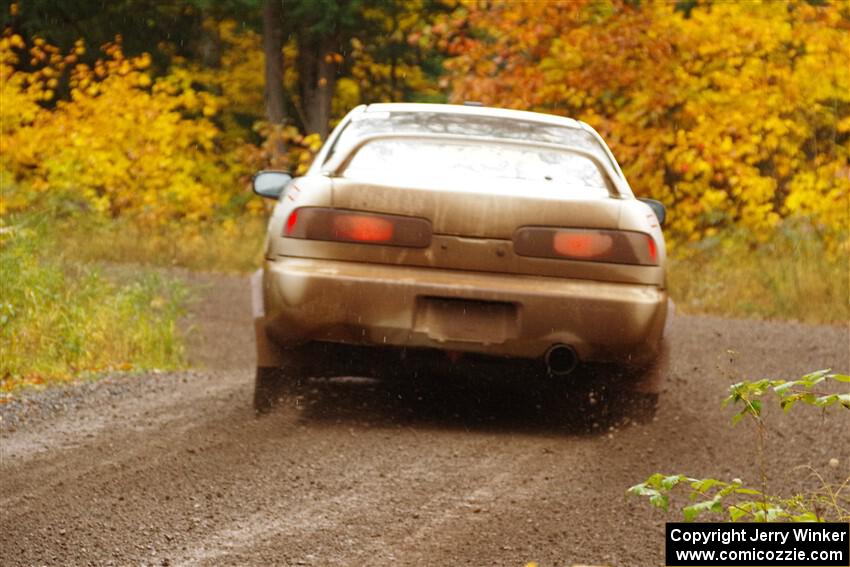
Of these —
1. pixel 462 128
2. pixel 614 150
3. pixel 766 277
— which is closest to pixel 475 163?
pixel 462 128

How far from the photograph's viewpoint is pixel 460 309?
20.6 ft

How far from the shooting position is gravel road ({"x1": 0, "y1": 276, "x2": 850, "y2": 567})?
4.52 meters

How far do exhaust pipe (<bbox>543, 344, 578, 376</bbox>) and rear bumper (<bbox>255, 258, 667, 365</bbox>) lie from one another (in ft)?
0.10

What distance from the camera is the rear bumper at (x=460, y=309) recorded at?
6.26 meters

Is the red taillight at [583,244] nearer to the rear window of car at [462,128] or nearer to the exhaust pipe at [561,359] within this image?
the exhaust pipe at [561,359]

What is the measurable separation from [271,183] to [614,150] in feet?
33.3

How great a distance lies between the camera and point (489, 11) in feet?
59.3

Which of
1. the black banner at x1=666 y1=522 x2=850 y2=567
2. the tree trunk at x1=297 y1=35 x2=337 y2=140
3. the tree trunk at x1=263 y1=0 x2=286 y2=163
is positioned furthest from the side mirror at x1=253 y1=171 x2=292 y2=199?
the tree trunk at x1=297 y1=35 x2=337 y2=140

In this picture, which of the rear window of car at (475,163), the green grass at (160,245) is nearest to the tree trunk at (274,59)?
the green grass at (160,245)

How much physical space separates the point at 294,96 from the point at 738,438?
101 ft

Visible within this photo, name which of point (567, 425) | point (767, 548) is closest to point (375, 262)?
point (567, 425)

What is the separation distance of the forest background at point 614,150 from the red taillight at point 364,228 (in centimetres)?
287

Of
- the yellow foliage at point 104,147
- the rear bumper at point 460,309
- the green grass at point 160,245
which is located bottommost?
the green grass at point 160,245

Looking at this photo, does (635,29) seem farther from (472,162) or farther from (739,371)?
(472,162)
